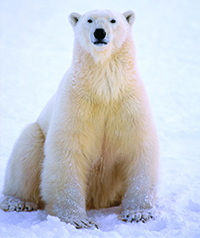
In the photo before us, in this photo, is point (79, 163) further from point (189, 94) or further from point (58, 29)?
point (58, 29)

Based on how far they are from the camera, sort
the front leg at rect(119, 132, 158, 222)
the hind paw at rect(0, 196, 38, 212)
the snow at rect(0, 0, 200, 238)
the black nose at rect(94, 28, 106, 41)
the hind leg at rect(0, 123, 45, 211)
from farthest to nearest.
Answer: the hind leg at rect(0, 123, 45, 211) → the hind paw at rect(0, 196, 38, 212) → the front leg at rect(119, 132, 158, 222) → the black nose at rect(94, 28, 106, 41) → the snow at rect(0, 0, 200, 238)

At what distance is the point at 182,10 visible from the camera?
17.7 meters

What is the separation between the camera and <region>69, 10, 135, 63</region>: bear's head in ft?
9.82

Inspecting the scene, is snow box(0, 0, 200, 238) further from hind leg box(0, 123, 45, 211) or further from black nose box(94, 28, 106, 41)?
black nose box(94, 28, 106, 41)

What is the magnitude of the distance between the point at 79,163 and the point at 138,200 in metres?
0.69

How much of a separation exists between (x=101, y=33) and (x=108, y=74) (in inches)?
15.9

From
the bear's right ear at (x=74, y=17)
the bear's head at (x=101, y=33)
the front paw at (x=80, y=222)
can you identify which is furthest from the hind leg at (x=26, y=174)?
the bear's right ear at (x=74, y=17)

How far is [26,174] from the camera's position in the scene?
361 centimetres

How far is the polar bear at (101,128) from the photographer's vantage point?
10.2ft

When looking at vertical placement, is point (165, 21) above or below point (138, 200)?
above

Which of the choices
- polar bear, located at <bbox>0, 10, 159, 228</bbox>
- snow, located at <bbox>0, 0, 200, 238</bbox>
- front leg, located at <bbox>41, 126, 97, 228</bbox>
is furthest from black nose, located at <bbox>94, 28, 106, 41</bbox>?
snow, located at <bbox>0, 0, 200, 238</bbox>

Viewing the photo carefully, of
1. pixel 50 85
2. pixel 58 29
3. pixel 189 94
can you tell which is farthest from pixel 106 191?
pixel 58 29

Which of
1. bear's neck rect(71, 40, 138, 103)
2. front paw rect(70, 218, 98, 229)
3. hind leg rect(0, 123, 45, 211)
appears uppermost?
bear's neck rect(71, 40, 138, 103)

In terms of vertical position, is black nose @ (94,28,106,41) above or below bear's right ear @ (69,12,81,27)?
below
